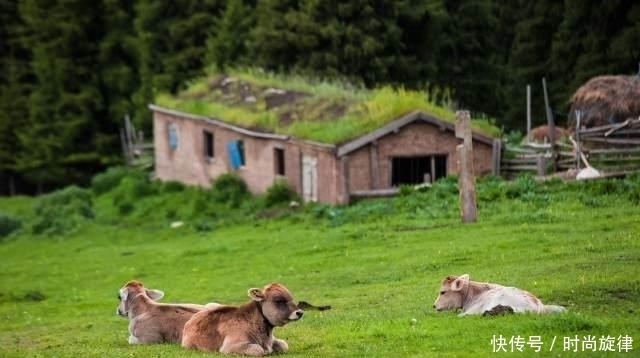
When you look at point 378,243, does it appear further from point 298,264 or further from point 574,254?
point 574,254

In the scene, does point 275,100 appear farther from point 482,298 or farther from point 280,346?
point 280,346

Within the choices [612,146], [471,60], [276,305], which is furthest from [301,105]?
[276,305]

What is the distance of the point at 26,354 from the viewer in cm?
1681

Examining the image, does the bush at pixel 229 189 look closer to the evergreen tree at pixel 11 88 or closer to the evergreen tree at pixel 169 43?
the evergreen tree at pixel 169 43

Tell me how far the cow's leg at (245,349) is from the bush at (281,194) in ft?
81.8

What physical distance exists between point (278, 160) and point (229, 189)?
2.60 metres

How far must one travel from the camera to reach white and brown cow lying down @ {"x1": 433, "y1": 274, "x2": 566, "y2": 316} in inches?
627

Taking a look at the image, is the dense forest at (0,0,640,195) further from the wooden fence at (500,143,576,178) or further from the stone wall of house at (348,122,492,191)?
the wooden fence at (500,143,576,178)

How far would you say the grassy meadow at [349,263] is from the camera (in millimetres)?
15492

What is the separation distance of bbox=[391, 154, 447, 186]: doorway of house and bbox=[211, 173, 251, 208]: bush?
6176 mm

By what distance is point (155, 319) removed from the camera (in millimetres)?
16953

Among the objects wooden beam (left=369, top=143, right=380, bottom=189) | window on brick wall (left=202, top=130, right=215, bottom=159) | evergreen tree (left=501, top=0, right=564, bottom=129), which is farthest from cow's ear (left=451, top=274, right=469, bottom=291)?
evergreen tree (left=501, top=0, right=564, bottom=129)

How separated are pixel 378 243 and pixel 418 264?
4.74 m

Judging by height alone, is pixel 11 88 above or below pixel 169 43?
below
